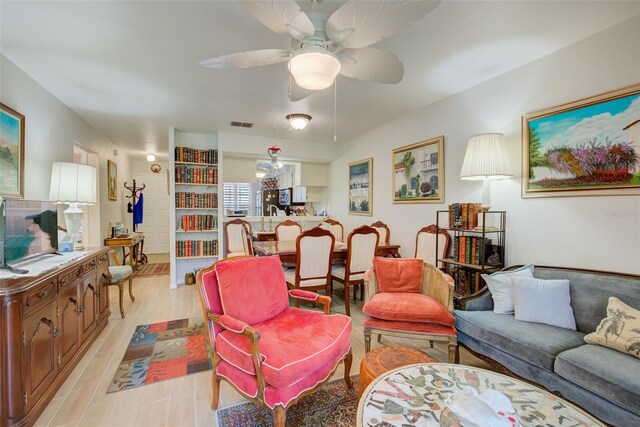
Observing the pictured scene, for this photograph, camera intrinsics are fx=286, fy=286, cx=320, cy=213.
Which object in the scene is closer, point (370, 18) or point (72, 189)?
point (370, 18)

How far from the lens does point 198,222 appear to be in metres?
4.83

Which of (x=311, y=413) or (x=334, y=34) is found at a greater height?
(x=334, y=34)

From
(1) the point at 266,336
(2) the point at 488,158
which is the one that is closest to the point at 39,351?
(1) the point at 266,336

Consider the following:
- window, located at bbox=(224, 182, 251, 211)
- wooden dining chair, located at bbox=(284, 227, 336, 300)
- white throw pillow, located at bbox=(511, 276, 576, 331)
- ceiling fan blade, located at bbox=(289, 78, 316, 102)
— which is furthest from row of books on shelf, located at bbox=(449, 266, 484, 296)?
window, located at bbox=(224, 182, 251, 211)

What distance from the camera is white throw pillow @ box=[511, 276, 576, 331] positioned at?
1.99 meters

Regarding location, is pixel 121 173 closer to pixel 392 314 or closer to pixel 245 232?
pixel 245 232

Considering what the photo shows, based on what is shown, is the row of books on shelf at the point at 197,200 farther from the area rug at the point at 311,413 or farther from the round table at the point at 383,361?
the round table at the point at 383,361

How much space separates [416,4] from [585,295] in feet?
7.18

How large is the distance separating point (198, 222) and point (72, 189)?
A: 6.78 feet

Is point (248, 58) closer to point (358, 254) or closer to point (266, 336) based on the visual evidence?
point (266, 336)

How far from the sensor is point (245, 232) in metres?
3.60

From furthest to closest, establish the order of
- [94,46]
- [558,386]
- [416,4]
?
[94,46] < [558,386] < [416,4]

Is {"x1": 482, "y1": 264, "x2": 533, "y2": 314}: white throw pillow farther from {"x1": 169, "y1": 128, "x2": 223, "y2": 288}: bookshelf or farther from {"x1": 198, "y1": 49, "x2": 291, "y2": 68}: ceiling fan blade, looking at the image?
{"x1": 169, "y1": 128, "x2": 223, "y2": 288}: bookshelf

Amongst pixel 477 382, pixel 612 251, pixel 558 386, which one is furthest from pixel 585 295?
pixel 477 382
